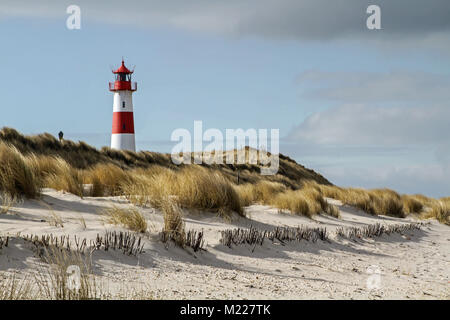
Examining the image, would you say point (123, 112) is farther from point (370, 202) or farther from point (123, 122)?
point (370, 202)

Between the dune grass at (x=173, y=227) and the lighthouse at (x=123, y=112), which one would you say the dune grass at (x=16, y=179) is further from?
the lighthouse at (x=123, y=112)

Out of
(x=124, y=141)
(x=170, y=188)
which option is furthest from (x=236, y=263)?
(x=124, y=141)

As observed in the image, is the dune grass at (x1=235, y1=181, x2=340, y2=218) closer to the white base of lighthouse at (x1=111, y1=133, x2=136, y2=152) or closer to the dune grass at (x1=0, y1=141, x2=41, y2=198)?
the dune grass at (x1=0, y1=141, x2=41, y2=198)

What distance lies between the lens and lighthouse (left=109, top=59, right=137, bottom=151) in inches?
1313

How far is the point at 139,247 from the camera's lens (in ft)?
21.6

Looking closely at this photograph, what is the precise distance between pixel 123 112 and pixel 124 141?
2.16 m

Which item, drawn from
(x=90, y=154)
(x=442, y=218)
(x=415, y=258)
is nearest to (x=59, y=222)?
(x=415, y=258)

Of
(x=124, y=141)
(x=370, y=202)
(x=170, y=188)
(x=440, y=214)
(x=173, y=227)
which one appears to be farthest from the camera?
(x=124, y=141)

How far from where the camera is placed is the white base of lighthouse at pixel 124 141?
1304 inches

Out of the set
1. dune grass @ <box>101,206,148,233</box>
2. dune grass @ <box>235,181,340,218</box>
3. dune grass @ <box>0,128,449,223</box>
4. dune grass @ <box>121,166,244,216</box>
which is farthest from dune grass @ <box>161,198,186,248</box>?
dune grass @ <box>235,181,340,218</box>

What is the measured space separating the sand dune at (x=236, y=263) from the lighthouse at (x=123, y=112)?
75.8ft

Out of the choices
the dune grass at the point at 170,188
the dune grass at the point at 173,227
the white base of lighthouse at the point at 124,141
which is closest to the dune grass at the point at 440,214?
the dune grass at the point at 170,188

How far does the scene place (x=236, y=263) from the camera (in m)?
6.96

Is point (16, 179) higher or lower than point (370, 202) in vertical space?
higher
